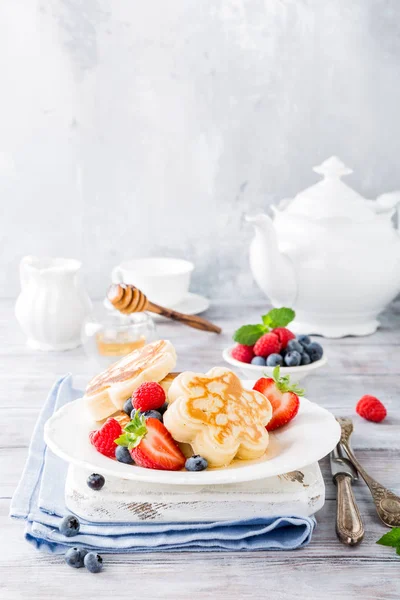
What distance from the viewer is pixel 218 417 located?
0.95 metres

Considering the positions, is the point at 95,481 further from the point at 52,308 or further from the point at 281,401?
the point at 52,308

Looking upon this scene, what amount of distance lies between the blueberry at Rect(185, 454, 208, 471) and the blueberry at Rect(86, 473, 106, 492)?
11 cm

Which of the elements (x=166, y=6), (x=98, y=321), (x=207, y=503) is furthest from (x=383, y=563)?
(x=166, y=6)

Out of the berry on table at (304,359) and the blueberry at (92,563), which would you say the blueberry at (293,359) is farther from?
the blueberry at (92,563)

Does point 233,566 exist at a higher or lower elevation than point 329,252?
lower

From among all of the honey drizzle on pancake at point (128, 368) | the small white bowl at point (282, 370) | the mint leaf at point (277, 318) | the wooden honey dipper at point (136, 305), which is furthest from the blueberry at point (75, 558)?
the wooden honey dipper at point (136, 305)

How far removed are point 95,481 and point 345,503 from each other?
0.31 m

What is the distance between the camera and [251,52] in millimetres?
1949

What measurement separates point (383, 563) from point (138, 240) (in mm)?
1342

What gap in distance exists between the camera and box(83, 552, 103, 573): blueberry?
0.85 meters

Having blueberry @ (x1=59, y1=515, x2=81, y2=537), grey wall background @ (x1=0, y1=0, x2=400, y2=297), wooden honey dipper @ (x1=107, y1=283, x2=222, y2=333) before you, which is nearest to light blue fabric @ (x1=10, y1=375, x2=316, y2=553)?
blueberry @ (x1=59, y1=515, x2=81, y2=537)

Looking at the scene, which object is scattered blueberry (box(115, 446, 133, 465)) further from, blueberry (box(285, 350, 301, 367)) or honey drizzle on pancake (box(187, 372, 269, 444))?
blueberry (box(285, 350, 301, 367))

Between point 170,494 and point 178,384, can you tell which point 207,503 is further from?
point 178,384

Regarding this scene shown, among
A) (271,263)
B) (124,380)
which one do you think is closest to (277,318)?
(271,263)
